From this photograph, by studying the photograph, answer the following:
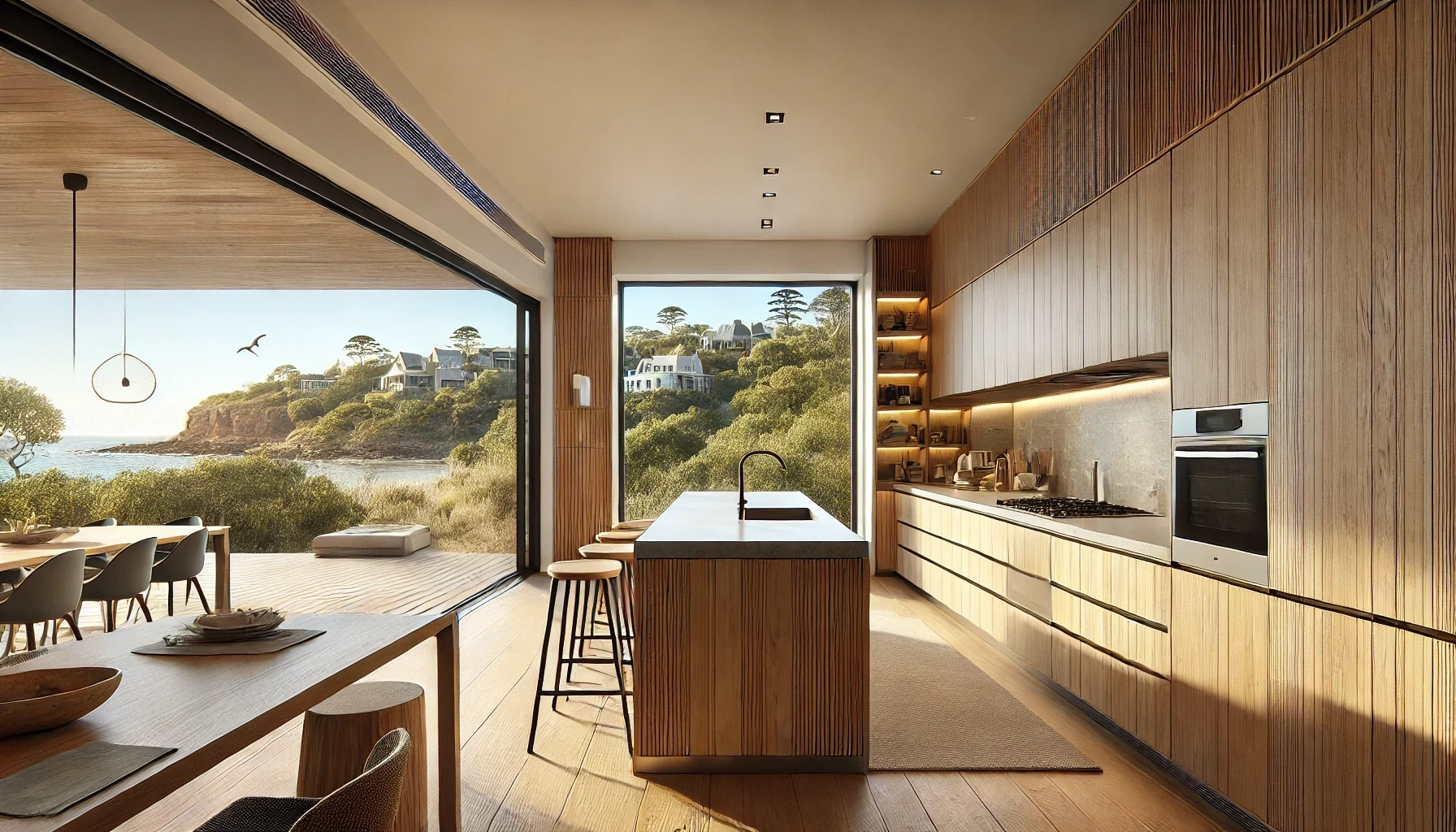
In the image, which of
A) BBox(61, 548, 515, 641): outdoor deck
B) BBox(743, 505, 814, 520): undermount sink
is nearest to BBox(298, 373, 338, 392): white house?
BBox(61, 548, 515, 641): outdoor deck

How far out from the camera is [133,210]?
108 inches

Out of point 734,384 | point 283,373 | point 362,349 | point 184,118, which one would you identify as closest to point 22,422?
point 184,118

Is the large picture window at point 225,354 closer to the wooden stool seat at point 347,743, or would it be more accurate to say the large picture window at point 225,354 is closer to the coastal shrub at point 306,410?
the coastal shrub at point 306,410

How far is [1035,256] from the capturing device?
15.1ft

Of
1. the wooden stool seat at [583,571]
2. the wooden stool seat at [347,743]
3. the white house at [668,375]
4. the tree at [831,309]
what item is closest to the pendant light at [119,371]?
the wooden stool seat at [347,743]

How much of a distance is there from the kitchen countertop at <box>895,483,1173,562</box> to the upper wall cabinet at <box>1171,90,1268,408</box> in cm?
55

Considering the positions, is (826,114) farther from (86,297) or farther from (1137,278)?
(86,297)

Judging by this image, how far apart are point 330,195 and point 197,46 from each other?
1151 millimetres

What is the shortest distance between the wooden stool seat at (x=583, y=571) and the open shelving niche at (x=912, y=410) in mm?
4091

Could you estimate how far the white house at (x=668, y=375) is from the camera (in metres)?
7.85

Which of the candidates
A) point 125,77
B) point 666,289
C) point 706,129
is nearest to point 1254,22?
point 706,129

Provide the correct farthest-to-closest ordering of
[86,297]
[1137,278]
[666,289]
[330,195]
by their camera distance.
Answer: [666,289], [330,195], [1137,278], [86,297]

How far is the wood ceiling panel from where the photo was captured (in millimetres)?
2244

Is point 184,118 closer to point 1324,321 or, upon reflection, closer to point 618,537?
point 618,537
